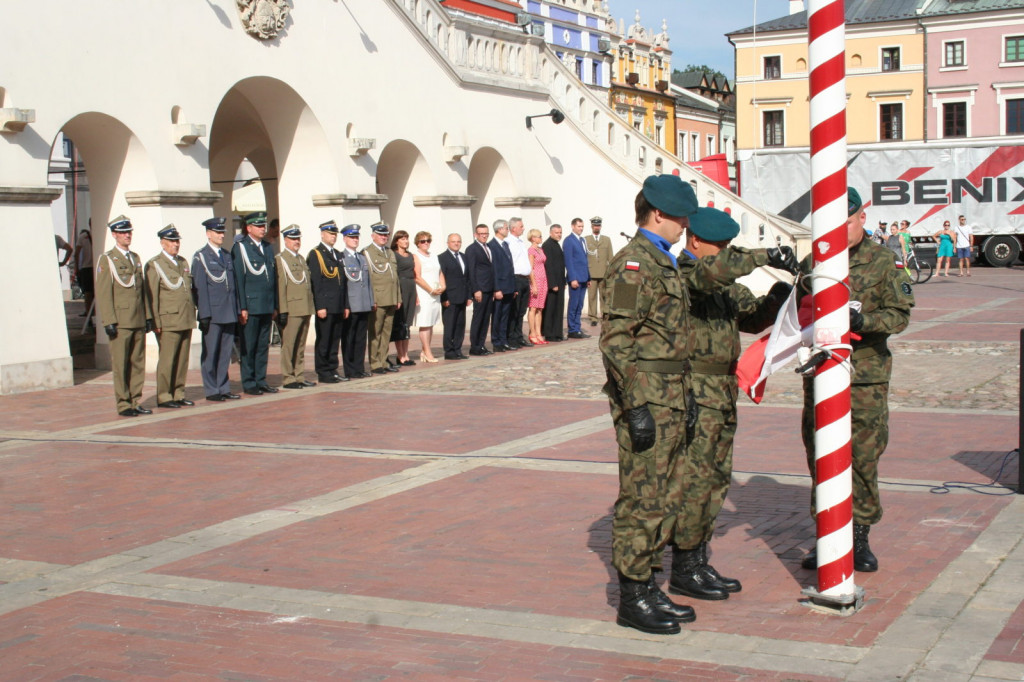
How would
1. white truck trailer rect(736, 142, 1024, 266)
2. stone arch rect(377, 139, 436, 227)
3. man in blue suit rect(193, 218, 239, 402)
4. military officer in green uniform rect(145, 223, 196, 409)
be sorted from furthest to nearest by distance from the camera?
white truck trailer rect(736, 142, 1024, 266) < stone arch rect(377, 139, 436, 227) < man in blue suit rect(193, 218, 239, 402) < military officer in green uniform rect(145, 223, 196, 409)

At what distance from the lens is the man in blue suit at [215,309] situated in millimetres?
13102

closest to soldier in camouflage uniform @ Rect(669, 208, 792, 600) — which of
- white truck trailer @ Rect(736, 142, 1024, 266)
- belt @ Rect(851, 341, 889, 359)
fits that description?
belt @ Rect(851, 341, 889, 359)

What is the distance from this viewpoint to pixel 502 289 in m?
17.9

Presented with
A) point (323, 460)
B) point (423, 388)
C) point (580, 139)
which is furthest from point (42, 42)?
point (580, 139)

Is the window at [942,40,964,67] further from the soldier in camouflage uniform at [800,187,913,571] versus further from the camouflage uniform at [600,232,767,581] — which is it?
the camouflage uniform at [600,232,767,581]

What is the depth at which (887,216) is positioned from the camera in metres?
41.5

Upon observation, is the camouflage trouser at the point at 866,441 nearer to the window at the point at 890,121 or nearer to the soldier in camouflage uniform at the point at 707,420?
the soldier in camouflage uniform at the point at 707,420

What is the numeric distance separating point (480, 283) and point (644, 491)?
1231cm

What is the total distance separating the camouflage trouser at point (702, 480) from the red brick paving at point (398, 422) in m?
4.13

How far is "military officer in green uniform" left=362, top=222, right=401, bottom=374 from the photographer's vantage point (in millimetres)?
15484

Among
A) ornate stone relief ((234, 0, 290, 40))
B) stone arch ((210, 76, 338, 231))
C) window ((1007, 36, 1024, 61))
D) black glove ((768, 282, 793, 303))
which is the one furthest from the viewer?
window ((1007, 36, 1024, 61))

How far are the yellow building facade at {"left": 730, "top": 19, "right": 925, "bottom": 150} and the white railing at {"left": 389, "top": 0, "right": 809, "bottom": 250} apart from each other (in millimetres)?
26444

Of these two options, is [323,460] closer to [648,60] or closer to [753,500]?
[753,500]

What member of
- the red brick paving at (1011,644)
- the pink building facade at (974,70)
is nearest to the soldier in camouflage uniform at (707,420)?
the red brick paving at (1011,644)
